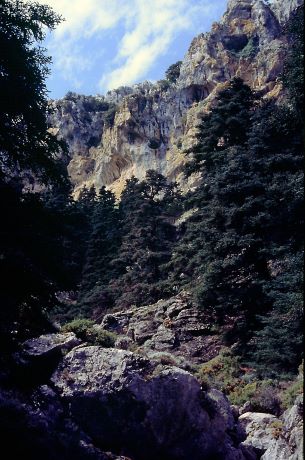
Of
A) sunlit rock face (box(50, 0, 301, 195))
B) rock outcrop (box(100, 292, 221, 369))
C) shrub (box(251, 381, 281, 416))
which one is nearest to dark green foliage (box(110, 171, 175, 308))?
rock outcrop (box(100, 292, 221, 369))

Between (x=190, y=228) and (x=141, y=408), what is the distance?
16225mm

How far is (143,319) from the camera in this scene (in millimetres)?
29391

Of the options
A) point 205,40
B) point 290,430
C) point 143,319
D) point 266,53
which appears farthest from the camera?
point 205,40

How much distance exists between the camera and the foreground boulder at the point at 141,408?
529 inches

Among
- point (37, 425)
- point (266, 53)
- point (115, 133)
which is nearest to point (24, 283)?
point (37, 425)

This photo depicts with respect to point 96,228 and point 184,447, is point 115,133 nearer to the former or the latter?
point 96,228

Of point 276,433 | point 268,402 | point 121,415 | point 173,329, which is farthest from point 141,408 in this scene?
point 173,329

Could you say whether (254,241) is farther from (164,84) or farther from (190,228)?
(164,84)

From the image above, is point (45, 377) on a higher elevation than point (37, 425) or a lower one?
higher

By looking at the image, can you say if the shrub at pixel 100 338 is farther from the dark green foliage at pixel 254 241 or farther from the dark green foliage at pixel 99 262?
the dark green foliage at pixel 99 262

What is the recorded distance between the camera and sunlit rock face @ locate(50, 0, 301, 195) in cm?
8206

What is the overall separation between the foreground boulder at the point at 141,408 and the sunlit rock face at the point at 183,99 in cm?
6628

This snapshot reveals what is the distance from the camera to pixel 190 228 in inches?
1133

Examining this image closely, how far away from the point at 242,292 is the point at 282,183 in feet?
18.8
